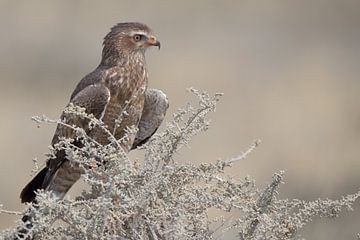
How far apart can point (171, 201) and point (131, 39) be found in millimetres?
2309

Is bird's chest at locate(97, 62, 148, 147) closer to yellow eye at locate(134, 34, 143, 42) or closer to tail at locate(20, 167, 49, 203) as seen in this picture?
yellow eye at locate(134, 34, 143, 42)

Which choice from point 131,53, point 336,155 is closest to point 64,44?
point 336,155

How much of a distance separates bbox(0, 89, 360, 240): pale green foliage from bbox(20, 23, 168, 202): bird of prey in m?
1.28

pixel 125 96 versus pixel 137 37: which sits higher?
pixel 137 37

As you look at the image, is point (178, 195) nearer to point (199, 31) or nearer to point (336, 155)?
point (336, 155)

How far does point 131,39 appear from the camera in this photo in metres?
7.02

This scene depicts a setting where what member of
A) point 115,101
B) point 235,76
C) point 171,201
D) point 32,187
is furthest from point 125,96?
point 235,76

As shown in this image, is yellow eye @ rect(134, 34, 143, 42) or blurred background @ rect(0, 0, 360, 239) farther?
blurred background @ rect(0, 0, 360, 239)

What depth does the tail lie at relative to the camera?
629 centimetres

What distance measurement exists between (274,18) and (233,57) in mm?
3618

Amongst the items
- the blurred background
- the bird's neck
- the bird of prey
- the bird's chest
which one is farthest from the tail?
the blurred background

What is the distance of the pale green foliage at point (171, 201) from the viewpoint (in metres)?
4.74

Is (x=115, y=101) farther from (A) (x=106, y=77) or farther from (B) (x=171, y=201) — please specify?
(B) (x=171, y=201)

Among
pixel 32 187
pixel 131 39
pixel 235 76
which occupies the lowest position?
pixel 32 187
